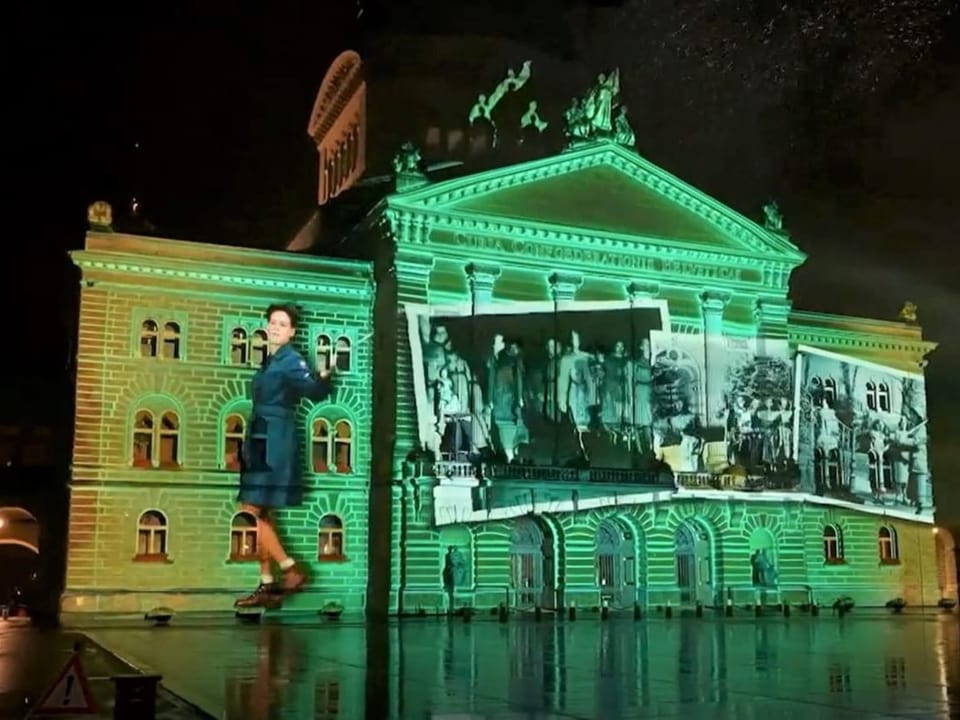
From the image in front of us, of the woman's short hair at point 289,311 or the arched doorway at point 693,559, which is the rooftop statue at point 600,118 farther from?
the arched doorway at point 693,559

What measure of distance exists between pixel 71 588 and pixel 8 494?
14.5 metres

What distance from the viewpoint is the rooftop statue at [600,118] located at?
47469mm

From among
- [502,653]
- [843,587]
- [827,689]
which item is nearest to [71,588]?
[502,653]

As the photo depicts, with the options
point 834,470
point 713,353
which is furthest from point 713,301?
point 834,470

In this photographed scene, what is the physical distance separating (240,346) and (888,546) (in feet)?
100

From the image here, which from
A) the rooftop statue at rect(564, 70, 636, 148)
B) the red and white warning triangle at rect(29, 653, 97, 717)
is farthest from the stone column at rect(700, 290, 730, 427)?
the red and white warning triangle at rect(29, 653, 97, 717)

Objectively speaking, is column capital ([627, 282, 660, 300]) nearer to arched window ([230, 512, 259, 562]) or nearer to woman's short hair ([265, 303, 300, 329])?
woman's short hair ([265, 303, 300, 329])

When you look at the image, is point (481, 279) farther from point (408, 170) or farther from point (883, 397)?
point (883, 397)

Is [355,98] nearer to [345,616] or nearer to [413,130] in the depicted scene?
[413,130]

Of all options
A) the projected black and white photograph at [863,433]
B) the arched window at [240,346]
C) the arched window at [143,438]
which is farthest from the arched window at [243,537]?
the projected black and white photograph at [863,433]

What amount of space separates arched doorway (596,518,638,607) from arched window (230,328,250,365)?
15185 millimetres

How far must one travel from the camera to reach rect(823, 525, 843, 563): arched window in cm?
5109

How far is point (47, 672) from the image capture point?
22.1m

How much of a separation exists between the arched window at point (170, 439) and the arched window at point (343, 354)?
6436 mm
